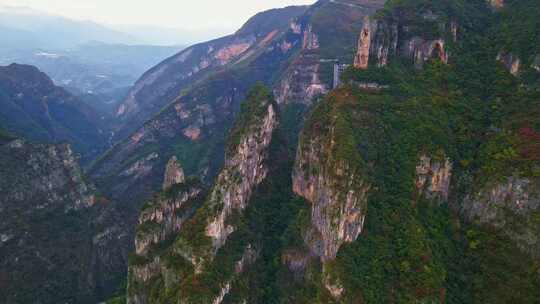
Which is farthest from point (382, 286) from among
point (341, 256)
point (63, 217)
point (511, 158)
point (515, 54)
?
point (63, 217)

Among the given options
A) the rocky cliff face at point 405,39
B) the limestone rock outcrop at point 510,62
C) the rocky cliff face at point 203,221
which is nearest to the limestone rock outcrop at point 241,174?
the rocky cliff face at point 203,221

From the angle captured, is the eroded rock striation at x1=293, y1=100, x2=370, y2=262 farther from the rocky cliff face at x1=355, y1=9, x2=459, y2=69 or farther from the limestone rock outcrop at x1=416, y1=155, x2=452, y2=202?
the rocky cliff face at x1=355, y1=9, x2=459, y2=69

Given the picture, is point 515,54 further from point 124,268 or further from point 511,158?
point 124,268

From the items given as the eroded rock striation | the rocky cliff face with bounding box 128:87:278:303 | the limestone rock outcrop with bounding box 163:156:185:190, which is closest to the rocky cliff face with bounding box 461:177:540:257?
the eroded rock striation

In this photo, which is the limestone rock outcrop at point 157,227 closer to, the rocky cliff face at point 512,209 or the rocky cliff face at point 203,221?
the rocky cliff face at point 203,221

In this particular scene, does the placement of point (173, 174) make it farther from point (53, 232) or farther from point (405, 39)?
point (405, 39)

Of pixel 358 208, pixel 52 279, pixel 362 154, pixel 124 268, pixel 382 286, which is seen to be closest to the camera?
pixel 382 286

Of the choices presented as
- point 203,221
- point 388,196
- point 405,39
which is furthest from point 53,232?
point 405,39

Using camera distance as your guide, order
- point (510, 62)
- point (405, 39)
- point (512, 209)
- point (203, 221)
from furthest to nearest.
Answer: point (405, 39), point (510, 62), point (203, 221), point (512, 209)
